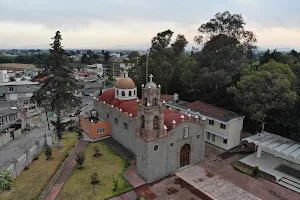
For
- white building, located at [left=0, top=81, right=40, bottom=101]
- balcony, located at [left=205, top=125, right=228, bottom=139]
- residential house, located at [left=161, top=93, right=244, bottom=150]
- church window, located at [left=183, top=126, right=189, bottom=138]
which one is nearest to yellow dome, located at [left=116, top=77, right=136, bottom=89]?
residential house, located at [left=161, top=93, right=244, bottom=150]

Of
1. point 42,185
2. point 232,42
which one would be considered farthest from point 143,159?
point 232,42

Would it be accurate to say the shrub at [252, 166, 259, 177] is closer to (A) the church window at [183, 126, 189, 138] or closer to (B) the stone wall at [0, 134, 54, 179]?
(A) the church window at [183, 126, 189, 138]

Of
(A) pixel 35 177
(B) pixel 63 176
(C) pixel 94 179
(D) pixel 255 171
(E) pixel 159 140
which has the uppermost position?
(E) pixel 159 140

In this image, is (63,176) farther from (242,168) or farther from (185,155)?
(242,168)

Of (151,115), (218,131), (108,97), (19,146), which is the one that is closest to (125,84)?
(108,97)

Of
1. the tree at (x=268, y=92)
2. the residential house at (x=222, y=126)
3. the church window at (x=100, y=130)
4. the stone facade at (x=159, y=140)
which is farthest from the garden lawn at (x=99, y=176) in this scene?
the tree at (x=268, y=92)

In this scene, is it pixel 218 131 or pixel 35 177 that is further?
pixel 218 131

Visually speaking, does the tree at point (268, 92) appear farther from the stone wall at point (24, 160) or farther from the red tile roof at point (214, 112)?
the stone wall at point (24, 160)
